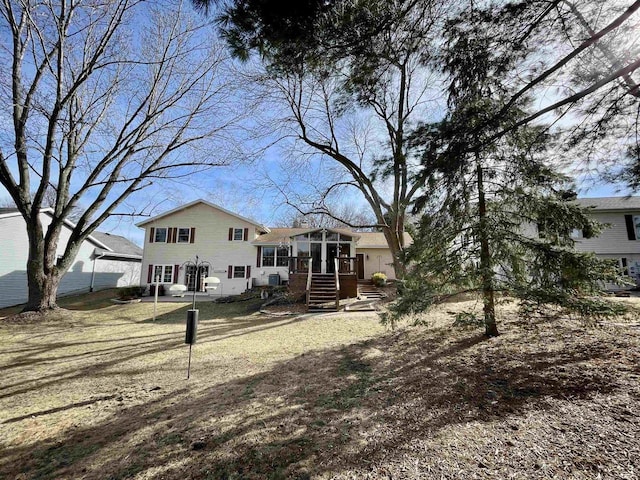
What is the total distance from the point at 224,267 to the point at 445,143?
666 inches

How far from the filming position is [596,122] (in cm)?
486

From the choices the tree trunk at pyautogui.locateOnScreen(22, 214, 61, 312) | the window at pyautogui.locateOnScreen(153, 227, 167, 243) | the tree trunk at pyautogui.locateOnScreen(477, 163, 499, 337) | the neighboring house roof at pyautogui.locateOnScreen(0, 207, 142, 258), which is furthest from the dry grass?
the neighboring house roof at pyautogui.locateOnScreen(0, 207, 142, 258)

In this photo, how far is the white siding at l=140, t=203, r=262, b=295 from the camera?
61.2 ft

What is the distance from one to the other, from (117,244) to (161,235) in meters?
6.60

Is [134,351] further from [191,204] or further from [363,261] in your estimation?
[363,261]

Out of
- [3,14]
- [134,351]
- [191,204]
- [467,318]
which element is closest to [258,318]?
[134,351]

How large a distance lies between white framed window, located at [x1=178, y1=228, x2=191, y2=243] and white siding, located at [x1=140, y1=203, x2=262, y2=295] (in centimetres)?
22

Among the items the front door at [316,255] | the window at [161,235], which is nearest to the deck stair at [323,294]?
the front door at [316,255]

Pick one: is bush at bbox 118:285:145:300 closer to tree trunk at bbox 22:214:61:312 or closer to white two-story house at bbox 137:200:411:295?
white two-story house at bbox 137:200:411:295

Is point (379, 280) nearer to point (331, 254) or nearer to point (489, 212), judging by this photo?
point (331, 254)

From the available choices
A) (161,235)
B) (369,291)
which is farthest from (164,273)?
(369,291)

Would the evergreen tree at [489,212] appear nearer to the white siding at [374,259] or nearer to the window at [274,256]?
the window at [274,256]

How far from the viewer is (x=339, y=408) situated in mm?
3486

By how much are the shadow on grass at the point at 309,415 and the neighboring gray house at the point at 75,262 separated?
17.4 metres
